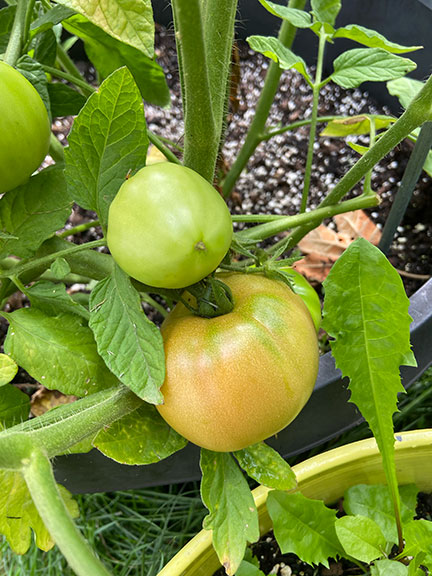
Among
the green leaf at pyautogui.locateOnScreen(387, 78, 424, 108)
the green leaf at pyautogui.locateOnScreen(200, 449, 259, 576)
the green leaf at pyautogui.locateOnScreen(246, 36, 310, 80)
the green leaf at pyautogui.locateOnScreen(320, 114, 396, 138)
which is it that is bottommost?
the green leaf at pyautogui.locateOnScreen(200, 449, 259, 576)

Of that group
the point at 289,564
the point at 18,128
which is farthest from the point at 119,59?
the point at 289,564

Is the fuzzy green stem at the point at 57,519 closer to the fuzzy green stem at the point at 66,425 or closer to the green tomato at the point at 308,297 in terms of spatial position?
the fuzzy green stem at the point at 66,425

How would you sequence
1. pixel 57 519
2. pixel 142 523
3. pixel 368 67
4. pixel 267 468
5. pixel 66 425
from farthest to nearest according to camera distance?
pixel 142 523 → pixel 368 67 → pixel 267 468 → pixel 66 425 → pixel 57 519

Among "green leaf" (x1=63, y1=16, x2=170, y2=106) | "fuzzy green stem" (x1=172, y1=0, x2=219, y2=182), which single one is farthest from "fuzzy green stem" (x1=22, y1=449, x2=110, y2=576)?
"green leaf" (x1=63, y1=16, x2=170, y2=106)

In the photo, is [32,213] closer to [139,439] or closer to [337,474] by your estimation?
[139,439]

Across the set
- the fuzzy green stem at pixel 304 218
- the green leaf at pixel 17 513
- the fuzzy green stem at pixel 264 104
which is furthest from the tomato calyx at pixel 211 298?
the fuzzy green stem at pixel 264 104

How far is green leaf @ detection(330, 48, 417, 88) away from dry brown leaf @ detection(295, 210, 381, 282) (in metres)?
0.37

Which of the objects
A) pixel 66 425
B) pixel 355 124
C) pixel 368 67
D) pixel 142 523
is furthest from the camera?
pixel 142 523

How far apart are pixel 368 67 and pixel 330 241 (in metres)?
0.39

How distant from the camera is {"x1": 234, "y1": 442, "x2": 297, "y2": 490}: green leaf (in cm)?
53

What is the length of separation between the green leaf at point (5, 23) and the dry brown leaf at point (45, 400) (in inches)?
17.9

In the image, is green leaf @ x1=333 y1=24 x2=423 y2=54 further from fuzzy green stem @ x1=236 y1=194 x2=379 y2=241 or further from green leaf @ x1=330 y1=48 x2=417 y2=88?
fuzzy green stem @ x1=236 y1=194 x2=379 y2=241

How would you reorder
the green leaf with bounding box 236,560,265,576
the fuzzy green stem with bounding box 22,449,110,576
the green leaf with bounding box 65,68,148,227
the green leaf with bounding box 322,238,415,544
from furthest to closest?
the green leaf with bounding box 236,560,265,576 < the green leaf with bounding box 322,238,415,544 < the green leaf with bounding box 65,68,148,227 < the fuzzy green stem with bounding box 22,449,110,576

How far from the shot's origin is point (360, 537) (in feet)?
1.93
